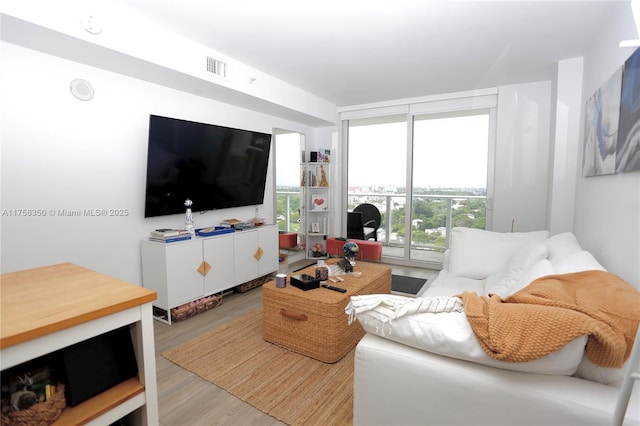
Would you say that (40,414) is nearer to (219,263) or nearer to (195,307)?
(195,307)

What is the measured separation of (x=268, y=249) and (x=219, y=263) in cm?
78

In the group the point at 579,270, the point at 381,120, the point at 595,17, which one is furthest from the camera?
the point at 381,120

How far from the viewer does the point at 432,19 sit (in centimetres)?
239

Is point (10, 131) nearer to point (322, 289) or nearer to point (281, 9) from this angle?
point (281, 9)

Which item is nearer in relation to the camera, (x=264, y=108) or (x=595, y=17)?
(x=595, y=17)

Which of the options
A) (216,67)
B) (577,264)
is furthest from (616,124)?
(216,67)

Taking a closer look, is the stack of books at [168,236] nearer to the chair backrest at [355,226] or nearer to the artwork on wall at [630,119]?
the chair backrest at [355,226]

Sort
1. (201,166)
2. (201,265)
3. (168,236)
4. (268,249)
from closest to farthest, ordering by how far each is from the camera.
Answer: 1. (168,236)
2. (201,265)
3. (201,166)
4. (268,249)

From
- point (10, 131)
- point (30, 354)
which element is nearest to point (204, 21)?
point (10, 131)

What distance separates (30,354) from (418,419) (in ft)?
4.04

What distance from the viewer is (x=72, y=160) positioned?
248 cm

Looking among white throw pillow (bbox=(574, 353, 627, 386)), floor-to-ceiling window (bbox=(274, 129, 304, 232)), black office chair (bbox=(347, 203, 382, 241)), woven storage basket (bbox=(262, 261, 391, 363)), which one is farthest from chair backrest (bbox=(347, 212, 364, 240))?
white throw pillow (bbox=(574, 353, 627, 386))

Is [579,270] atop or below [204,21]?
below

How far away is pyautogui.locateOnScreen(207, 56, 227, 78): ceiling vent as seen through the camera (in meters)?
2.91
